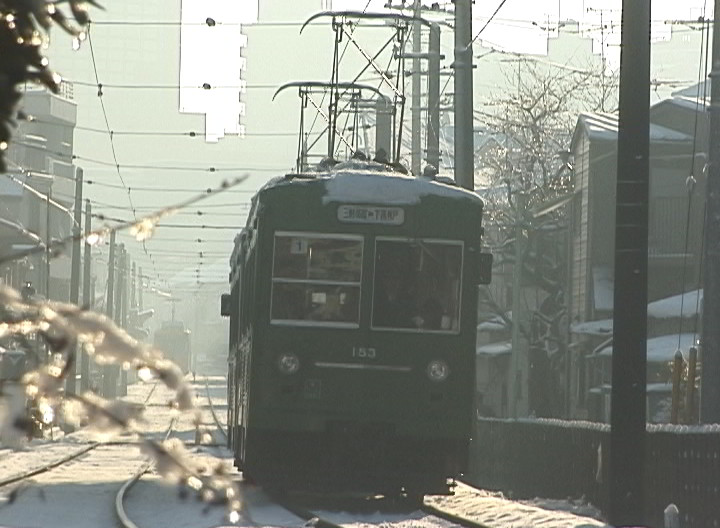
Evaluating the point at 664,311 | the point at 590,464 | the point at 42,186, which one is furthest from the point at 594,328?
the point at 42,186

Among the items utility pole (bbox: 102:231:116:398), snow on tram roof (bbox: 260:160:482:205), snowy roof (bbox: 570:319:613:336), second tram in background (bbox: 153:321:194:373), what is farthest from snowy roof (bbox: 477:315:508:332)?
second tram in background (bbox: 153:321:194:373)

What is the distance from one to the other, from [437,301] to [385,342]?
2.12ft

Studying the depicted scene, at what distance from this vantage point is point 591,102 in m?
78.6

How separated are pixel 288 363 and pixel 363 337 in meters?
0.77

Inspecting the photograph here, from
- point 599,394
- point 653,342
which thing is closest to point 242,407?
point 653,342

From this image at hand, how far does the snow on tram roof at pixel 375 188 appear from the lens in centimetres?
1695

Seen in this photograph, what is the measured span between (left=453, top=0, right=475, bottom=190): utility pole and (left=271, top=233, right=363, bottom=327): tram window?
9.42 metres

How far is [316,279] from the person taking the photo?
55.0 ft

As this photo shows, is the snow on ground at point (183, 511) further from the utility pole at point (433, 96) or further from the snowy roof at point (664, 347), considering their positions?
the snowy roof at point (664, 347)

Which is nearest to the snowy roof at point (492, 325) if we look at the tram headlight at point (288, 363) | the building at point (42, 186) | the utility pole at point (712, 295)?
the building at point (42, 186)

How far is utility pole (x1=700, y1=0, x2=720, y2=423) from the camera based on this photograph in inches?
789

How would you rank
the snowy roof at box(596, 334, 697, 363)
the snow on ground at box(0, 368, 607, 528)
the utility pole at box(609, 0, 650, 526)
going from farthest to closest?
the snowy roof at box(596, 334, 697, 363), the snow on ground at box(0, 368, 607, 528), the utility pole at box(609, 0, 650, 526)

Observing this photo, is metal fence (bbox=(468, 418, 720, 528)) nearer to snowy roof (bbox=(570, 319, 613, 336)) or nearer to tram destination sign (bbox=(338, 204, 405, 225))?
tram destination sign (bbox=(338, 204, 405, 225))

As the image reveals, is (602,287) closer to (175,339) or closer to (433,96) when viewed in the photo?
(433,96)
